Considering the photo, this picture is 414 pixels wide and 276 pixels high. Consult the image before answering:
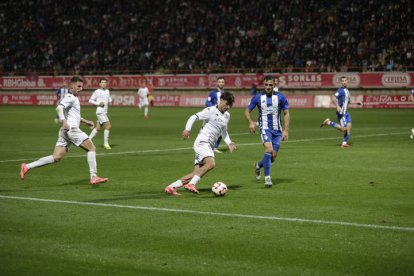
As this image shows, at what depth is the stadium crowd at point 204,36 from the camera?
49.4m

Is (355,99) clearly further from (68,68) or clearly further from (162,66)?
(68,68)

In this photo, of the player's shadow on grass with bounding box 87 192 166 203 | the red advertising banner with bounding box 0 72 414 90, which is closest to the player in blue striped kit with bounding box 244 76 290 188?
the player's shadow on grass with bounding box 87 192 166 203

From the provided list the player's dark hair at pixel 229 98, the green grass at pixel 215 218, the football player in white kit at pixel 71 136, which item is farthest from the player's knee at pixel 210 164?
the football player in white kit at pixel 71 136

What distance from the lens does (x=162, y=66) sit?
198ft

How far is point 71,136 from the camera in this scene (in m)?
14.8

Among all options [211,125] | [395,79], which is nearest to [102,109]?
[211,125]

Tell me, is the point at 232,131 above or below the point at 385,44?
below

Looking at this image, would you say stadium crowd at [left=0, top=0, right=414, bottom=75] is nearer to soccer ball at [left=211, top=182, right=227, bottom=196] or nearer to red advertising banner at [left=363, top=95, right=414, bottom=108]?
red advertising banner at [left=363, top=95, right=414, bottom=108]

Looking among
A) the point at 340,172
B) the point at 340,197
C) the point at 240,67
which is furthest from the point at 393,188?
the point at 240,67

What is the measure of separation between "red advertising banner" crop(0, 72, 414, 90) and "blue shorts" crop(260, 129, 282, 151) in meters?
33.9

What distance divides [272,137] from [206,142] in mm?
2463

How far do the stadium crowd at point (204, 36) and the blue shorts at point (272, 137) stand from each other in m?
34.3

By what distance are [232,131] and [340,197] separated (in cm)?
1880

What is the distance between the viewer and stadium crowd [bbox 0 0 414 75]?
49375 mm
